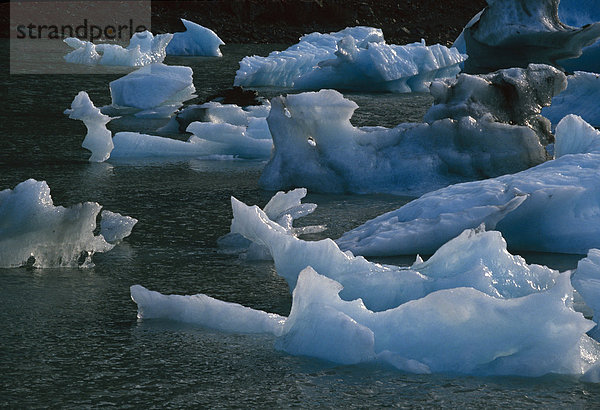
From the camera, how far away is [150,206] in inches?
196

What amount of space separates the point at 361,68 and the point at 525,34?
6.35 ft

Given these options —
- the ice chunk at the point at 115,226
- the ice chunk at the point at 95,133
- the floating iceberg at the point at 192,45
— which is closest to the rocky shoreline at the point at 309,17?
the floating iceberg at the point at 192,45

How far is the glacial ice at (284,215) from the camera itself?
163 inches

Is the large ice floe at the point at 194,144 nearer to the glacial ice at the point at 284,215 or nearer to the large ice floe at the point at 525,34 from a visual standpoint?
the glacial ice at the point at 284,215

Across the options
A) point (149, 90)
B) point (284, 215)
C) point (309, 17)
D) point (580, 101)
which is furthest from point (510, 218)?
point (309, 17)

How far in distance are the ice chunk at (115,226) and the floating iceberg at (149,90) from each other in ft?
15.0

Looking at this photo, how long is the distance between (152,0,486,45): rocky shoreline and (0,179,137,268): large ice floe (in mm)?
23537

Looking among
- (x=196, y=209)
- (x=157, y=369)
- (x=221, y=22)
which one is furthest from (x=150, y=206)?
(x=221, y=22)

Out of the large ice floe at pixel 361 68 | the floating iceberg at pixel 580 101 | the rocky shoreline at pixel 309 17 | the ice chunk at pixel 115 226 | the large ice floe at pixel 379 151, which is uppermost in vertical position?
the rocky shoreline at pixel 309 17

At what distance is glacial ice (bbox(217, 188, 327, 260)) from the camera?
13.6 ft

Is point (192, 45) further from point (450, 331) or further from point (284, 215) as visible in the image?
point (450, 331)

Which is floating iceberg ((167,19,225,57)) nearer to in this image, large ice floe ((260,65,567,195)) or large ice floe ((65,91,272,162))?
large ice floe ((65,91,272,162))

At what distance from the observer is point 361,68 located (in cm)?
1152

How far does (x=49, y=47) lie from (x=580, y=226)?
16.3 meters
